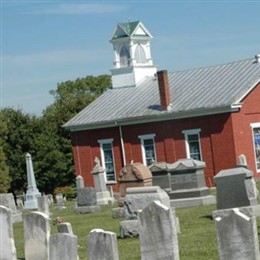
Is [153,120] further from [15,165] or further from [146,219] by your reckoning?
[146,219]

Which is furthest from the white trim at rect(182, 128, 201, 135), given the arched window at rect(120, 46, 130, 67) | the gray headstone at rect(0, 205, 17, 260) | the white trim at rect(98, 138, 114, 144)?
the gray headstone at rect(0, 205, 17, 260)

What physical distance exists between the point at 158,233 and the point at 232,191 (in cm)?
769

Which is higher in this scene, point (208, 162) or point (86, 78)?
point (86, 78)

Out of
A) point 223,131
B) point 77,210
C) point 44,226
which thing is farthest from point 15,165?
point 44,226

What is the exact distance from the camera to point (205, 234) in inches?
704

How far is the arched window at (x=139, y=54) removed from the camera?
5372 cm

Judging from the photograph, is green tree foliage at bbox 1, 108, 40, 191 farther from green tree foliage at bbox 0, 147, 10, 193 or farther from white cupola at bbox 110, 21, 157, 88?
white cupola at bbox 110, 21, 157, 88

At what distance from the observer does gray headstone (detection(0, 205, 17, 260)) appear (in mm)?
14500

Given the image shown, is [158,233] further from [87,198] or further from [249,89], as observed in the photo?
[249,89]

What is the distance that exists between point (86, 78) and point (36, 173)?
36.4 metres

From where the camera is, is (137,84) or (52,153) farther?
(52,153)

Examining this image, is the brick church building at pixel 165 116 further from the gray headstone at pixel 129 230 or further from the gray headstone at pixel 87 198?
the gray headstone at pixel 129 230

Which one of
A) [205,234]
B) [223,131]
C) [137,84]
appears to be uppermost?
[137,84]

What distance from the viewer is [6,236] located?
14.5 m
